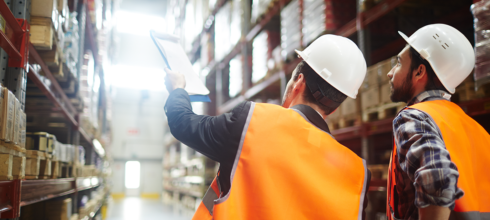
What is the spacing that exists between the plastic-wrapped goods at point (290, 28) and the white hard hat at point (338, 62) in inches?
154

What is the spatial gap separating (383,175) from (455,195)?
286 cm

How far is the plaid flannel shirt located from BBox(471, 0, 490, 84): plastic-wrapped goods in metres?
1.63

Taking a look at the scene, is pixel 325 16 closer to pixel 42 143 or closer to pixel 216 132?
pixel 42 143

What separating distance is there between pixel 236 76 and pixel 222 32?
1880mm

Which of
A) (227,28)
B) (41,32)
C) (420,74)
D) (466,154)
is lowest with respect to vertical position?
(466,154)

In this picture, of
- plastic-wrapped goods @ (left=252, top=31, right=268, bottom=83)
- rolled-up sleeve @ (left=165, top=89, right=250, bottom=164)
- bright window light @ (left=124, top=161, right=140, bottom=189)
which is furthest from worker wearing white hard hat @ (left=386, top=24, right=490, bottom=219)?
bright window light @ (left=124, top=161, right=140, bottom=189)

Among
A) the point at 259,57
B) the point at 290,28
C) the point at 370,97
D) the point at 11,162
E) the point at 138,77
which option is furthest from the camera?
the point at 138,77

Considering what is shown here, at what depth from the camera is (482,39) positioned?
3.01m

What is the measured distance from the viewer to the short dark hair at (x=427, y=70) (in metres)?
2.12

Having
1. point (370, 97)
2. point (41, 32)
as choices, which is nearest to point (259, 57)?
point (370, 97)

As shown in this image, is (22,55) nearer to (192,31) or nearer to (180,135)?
(180,135)

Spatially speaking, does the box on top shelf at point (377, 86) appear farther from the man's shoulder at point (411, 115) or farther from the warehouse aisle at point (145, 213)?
the warehouse aisle at point (145, 213)

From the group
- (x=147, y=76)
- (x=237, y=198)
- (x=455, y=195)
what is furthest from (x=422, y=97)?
(x=147, y=76)

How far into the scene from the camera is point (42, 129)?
5.71 m
